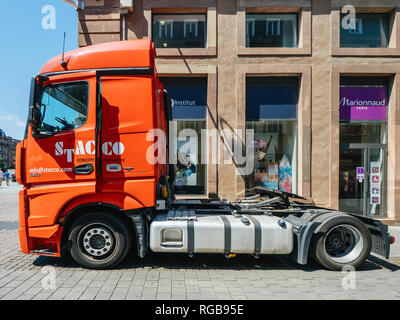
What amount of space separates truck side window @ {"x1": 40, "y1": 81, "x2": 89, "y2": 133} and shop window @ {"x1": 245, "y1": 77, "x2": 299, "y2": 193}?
556cm

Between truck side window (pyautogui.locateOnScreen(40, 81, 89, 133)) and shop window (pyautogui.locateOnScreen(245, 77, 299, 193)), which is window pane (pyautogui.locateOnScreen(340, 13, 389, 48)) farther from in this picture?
truck side window (pyautogui.locateOnScreen(40, 81, 89, 133))

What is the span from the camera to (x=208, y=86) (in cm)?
855

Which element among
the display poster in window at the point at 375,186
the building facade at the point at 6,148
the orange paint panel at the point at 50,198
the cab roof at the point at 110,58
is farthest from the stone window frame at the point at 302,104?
the building facade at the point at 6,148

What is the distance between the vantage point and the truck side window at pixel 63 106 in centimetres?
445

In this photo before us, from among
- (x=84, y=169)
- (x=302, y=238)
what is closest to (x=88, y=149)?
(x=84, y=169)

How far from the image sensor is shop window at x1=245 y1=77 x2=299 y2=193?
8836 mm

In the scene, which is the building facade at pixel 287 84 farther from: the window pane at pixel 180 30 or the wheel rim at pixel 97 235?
the wheel rim at pixel 97 235

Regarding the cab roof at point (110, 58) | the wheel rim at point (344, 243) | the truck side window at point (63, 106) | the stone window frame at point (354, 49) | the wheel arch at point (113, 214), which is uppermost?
the stone window frame at point (354, 49)

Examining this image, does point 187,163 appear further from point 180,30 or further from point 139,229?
point 139,229

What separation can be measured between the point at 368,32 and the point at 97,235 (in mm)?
9917

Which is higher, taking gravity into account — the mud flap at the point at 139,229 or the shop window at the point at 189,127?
the shop window at the point at 189,127

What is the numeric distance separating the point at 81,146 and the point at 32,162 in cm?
86

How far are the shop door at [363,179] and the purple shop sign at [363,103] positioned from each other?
0.96 m

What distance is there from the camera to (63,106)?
4461mm
